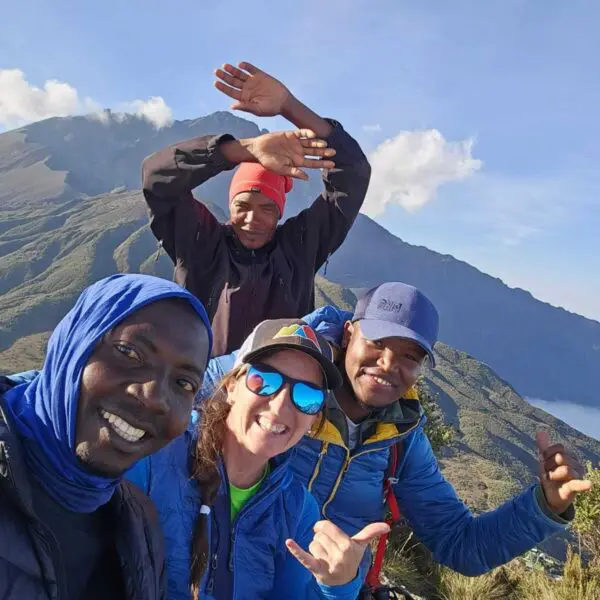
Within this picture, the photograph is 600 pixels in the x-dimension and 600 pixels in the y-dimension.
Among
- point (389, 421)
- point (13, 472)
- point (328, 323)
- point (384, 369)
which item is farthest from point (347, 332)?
point (13, 472)

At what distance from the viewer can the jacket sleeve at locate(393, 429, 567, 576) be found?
12.0ft

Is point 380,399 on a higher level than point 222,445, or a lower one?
higher

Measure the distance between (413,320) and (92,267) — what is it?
14081 centimetres

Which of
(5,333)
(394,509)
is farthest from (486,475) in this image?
(5,333)

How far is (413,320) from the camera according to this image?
12.1 ft

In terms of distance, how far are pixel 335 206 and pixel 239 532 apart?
2.58 metres

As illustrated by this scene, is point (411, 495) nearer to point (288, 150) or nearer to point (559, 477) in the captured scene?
point (559, 477)

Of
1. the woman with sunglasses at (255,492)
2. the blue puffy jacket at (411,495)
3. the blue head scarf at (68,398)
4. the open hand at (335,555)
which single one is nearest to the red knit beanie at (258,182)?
the blue puffy jacket at (411,495)

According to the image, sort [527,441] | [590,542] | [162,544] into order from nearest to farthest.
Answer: [162,544], [590,542], [527,441]

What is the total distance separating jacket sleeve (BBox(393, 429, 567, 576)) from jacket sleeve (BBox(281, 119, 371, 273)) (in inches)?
65.9

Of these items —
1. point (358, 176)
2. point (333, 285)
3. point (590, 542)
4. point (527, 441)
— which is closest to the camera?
point (358, 176)

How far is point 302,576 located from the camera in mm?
2684

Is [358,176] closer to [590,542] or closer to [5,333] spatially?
[590,542]

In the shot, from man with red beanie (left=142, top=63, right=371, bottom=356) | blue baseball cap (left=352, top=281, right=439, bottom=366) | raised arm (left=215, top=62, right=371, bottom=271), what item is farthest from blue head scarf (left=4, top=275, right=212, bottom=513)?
raised arm (left=215, top=62, right=371, bottom=271)
